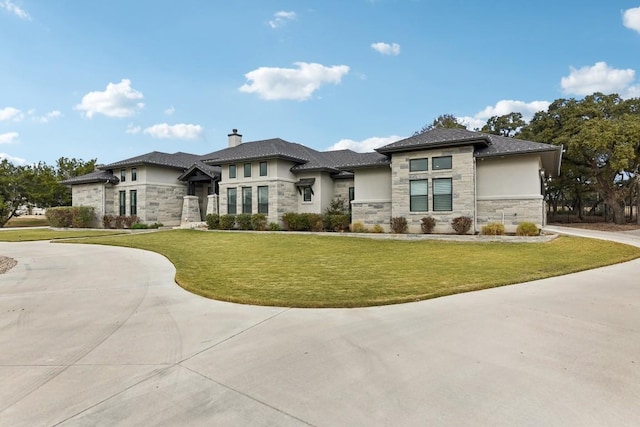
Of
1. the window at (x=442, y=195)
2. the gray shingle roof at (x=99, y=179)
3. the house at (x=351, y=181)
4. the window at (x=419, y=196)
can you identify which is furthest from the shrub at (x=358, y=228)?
the gray shingle roof at (x=99, y=179)

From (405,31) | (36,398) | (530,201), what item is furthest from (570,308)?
(405,31)

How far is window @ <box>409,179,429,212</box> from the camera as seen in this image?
17.8 meters

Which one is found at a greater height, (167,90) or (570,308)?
(167,90)

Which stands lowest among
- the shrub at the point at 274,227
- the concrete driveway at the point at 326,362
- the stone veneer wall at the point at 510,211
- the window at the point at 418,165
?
the concrete driveway at the point at 326,362

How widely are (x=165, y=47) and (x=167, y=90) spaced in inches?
83.3

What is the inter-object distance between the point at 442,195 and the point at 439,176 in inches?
39.0

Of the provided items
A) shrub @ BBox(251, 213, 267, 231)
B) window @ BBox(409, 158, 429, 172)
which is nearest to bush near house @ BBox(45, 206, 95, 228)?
shrub @ BBox(251, 213, 267, 231)

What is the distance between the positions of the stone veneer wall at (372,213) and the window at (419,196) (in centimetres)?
166

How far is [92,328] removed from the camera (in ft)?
15.4

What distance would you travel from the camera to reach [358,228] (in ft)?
64.7

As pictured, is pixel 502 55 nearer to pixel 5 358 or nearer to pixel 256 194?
pixel 256 194

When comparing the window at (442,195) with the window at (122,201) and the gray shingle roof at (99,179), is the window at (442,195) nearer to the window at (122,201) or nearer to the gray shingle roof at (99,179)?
the window at (122,201)

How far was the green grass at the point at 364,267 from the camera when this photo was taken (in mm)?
6268

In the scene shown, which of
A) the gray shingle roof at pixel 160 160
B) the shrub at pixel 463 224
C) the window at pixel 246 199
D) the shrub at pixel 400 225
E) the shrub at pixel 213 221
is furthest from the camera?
→ the gray shingle roof at pixel 160 160
